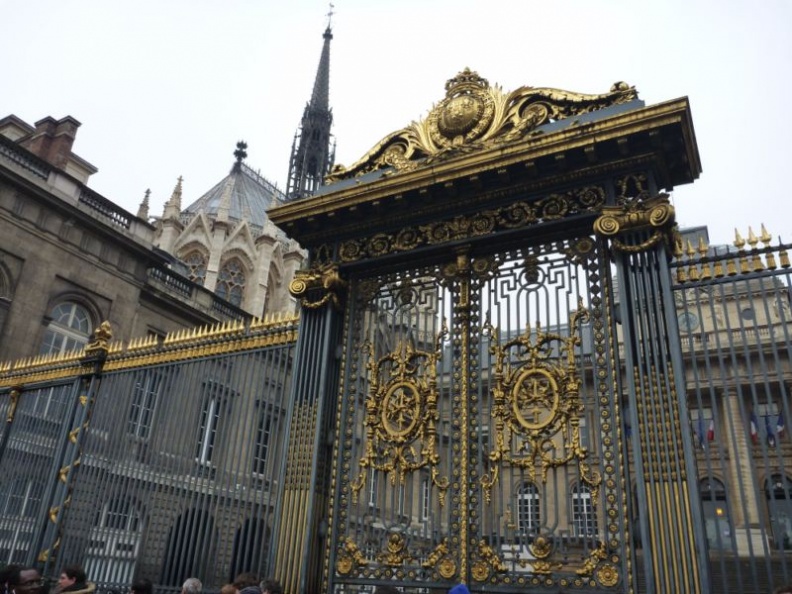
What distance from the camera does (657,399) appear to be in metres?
6.27

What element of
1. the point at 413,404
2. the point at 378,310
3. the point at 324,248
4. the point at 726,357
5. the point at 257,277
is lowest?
the point at 413,404

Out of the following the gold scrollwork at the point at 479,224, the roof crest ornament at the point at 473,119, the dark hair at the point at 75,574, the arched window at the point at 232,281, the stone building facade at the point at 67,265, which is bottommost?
the dark hair at the point at 75,574

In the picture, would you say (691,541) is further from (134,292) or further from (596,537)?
(134,292)

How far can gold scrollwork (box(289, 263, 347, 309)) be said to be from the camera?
338 inches

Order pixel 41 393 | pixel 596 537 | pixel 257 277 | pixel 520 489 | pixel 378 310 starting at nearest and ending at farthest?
pixel 596 537
pixel 520 489
pixel 378 310
pixel 41 393
pixel 257 277

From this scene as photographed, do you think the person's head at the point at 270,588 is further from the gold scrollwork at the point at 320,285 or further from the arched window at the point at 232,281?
the arched window at the point at 232,281

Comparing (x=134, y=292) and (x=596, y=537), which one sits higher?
(x=134, y=292)

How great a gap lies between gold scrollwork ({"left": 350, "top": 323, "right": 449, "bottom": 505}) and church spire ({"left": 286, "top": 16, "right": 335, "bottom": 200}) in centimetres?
5390

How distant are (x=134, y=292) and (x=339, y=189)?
1354 cm

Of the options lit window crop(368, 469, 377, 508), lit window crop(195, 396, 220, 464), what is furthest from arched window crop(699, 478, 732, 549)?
lit window crop(195, 396, 220, 464)

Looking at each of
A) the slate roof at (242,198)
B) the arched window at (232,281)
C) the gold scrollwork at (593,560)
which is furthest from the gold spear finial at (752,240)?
the slate roof at (242,198)

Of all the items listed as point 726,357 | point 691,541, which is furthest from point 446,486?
point 726,357

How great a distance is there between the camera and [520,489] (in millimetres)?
6938

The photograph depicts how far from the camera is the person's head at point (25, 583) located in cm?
554
